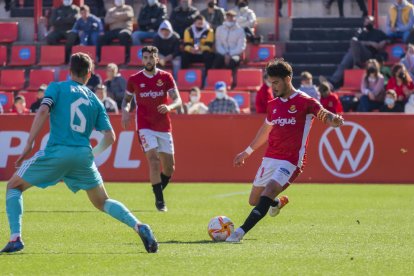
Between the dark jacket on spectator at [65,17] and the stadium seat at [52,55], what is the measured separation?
653 mm

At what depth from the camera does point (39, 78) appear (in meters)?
29.8

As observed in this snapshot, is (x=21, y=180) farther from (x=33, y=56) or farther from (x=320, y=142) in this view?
(x=33, y=56)

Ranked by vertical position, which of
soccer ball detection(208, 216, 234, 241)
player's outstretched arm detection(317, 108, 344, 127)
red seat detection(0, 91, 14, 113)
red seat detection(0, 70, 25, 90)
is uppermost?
player's outstretched arm detection(317, 108, 344, 127)

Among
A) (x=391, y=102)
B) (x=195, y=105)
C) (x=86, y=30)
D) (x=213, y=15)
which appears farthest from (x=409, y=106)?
(x=86, y=30)

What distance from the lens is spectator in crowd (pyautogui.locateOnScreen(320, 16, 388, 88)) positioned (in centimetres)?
2766

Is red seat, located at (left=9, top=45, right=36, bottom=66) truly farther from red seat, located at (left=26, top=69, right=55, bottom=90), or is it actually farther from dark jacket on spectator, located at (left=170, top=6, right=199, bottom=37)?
dark jacket on spectator, located at (left=170, top=6, right=199, bottom=37)

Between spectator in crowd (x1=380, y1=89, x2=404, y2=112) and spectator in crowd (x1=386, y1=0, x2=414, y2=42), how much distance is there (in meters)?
3.38

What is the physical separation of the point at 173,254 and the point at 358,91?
55.5ft

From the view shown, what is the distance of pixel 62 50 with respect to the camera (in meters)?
30.2

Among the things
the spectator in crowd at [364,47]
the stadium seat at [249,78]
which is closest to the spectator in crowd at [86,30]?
the stadium seat at [249,78]

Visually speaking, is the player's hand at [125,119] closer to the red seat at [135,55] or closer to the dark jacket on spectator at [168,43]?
the dark jacket on spectator at [168,43]

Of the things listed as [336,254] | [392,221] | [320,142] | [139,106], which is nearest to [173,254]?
[336,254]

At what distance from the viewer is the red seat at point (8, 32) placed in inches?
1248

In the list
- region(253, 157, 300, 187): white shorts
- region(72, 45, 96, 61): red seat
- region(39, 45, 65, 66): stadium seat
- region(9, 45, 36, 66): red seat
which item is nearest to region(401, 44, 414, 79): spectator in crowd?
region(72, 45, 96, 61): red seat
